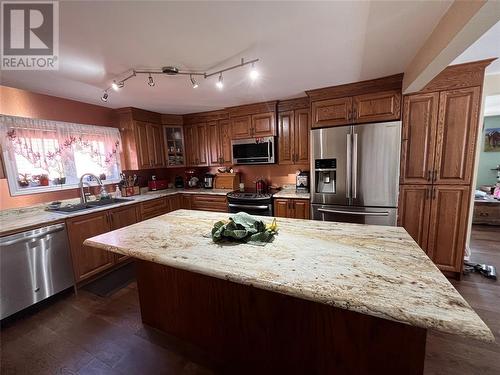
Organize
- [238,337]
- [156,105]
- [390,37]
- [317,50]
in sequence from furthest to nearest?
1. [156,105]
2. [317,50]
3. [390,37]
4. [238,337]

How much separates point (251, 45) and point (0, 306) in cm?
308

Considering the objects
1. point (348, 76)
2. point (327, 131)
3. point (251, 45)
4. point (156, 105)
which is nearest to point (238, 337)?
point (251, 45)

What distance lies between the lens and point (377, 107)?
2.53m

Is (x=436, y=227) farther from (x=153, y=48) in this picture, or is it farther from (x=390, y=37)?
(x=153, y=48)

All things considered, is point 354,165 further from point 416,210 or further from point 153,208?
point 153,208

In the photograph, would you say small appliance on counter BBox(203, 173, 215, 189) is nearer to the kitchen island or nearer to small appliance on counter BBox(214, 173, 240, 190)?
→ small appliance on counter BBox(214, 173, 240, 190)

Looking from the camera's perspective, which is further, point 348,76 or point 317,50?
point 348,76

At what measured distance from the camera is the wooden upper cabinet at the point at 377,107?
2447mm

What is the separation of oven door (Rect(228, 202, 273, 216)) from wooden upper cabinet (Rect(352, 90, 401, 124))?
1.65 meters

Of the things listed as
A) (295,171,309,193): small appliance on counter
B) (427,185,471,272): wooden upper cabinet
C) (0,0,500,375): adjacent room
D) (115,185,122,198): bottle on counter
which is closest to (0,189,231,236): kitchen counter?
(0,0,500,375): adjacent room

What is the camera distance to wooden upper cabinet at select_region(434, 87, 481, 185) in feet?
7.17

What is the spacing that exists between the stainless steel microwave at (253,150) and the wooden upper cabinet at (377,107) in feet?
4.09

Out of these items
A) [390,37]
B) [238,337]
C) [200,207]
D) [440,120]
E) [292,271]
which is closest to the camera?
[292,271]

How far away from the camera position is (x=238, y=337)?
1.41 metres
